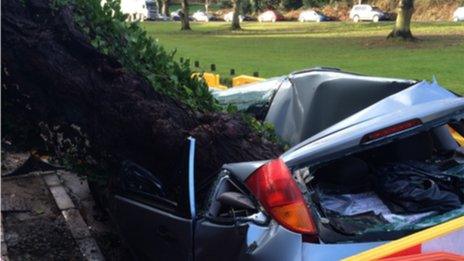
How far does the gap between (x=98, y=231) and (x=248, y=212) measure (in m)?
2.22

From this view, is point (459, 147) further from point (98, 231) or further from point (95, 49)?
point (98, 231)

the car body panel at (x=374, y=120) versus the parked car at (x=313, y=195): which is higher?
the car body panel at (x=374, y=120)

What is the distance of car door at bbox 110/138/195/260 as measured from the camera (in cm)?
326

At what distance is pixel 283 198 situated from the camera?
2.66m

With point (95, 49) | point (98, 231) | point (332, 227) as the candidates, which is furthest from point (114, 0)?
point (332, 227)

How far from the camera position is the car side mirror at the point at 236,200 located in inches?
113

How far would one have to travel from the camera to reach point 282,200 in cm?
266

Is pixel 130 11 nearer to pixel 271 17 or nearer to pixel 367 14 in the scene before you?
pixel 367 14

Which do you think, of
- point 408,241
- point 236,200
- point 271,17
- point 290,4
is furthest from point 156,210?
point 290,4

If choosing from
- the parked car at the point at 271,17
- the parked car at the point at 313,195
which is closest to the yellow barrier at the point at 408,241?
the parked car at the point at 313,195

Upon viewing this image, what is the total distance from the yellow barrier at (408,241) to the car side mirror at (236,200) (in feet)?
1.81

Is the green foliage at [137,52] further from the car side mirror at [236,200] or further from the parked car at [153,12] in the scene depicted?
the parked car at [153,12]

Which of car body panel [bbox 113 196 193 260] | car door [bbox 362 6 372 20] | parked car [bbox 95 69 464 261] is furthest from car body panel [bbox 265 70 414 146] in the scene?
car door [bbox 362 6 372 20]

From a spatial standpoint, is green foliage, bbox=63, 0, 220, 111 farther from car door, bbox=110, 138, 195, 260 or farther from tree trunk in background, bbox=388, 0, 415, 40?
tree trunk in background, bbox=388, 0, 415, 40
